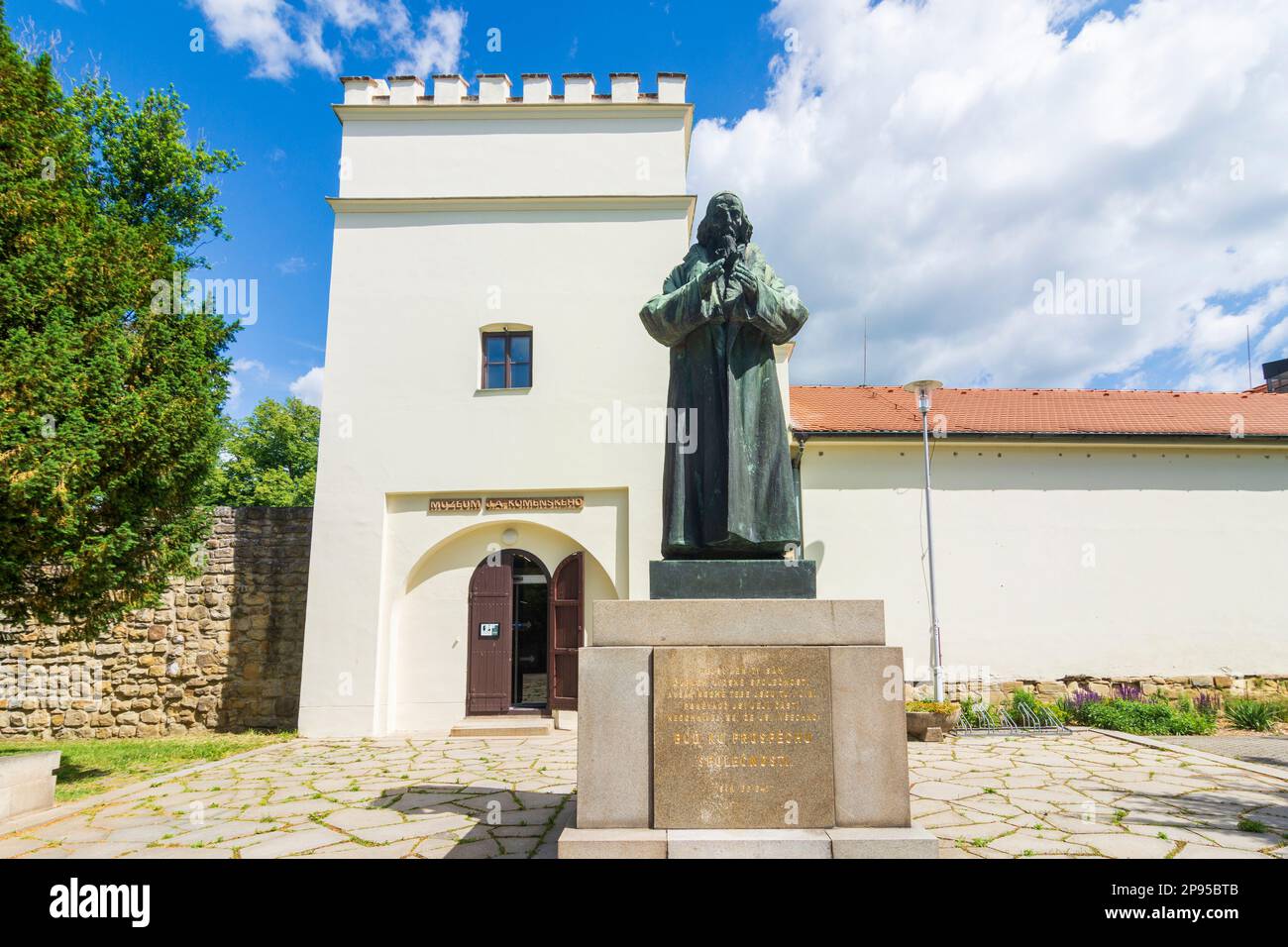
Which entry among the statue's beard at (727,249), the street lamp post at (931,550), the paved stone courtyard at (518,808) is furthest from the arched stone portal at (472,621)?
the statue's beard at (727,249)

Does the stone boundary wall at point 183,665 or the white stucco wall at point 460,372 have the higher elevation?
the white stucco wall at point 460,372

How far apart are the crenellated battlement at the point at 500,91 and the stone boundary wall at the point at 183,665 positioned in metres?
7.31

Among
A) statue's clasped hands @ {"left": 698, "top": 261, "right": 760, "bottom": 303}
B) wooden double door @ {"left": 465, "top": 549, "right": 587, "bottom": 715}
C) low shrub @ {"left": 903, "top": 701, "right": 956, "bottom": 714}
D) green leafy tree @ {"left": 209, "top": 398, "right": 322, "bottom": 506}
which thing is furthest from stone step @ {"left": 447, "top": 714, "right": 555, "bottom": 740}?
green leafy tree @ {"left": 209, "top": 398, "right": 322, "bottom": 506}

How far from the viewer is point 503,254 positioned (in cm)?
1212

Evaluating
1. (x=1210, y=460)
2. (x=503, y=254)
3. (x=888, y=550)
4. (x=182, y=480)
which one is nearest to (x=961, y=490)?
(x=888, y=550)

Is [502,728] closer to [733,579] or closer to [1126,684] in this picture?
[733,579]

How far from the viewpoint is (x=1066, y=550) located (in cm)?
1197


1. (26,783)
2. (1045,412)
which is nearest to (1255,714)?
(1045,412)

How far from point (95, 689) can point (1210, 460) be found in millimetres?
18461

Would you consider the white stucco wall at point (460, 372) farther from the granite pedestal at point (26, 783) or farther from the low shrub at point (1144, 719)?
the low shrub at point (1144, 719)

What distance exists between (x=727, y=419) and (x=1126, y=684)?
10647 mm

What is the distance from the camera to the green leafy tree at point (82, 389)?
6.47 metres

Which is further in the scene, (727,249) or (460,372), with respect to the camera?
(460,372)

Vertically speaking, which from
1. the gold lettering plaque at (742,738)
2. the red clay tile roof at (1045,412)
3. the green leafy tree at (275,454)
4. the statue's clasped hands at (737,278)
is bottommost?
the gold lettering plaque at (742,738)
